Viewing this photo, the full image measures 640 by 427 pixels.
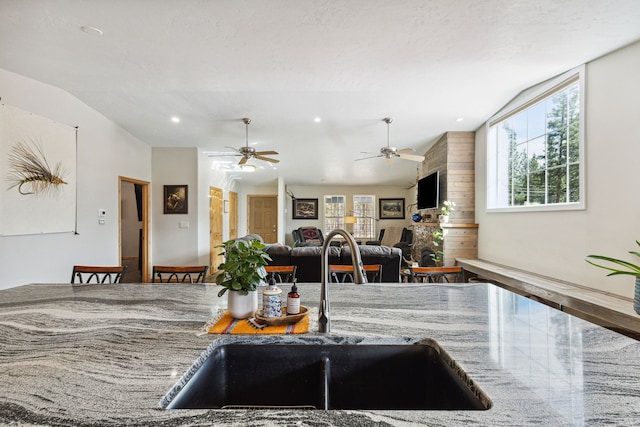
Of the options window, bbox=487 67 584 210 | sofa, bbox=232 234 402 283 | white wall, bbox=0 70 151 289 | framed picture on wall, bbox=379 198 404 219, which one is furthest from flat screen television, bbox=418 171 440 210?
white wall, bbox=0 70 151 289

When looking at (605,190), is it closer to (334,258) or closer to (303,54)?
(334,258)

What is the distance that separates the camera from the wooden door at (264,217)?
9922 mm

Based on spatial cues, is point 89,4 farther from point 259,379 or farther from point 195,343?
point 259,379

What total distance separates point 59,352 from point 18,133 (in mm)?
3549

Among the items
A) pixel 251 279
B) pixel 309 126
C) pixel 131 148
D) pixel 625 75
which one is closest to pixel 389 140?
pixel 309 126

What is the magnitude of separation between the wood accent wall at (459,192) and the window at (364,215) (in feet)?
15.4

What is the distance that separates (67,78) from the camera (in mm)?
3383

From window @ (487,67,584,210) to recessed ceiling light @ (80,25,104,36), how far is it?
446 centimetres

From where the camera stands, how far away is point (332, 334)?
1.04 m

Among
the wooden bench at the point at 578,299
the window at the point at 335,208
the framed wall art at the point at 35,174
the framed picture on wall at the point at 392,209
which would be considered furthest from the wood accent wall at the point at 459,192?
the framed wall art at the point at 35,174

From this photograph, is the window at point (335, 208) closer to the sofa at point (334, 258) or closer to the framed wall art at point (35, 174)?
the sofa at point (334, 258)

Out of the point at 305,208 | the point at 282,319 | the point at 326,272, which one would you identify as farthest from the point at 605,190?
the point at 305,208

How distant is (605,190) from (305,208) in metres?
8.05

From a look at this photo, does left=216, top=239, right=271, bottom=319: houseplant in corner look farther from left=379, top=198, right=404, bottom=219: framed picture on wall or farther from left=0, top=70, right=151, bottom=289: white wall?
left=379, top=198, right=404, bottom=219: framed picture on wall
